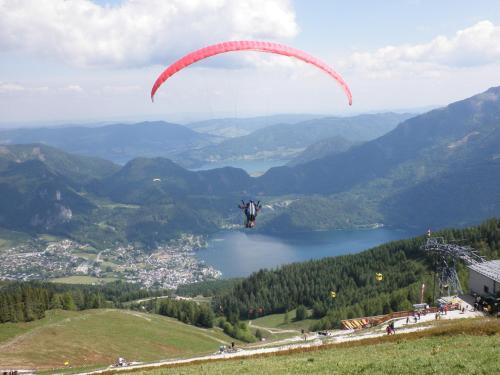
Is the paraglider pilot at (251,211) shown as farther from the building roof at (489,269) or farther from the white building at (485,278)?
the building roof at (489,269)

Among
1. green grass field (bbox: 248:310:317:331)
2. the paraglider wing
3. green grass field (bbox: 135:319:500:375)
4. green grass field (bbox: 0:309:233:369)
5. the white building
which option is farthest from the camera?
green grass field (bbox: 248:310:317:331)

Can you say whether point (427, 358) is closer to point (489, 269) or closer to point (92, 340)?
point (489, 269)

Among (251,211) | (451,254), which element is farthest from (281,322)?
(251,211)

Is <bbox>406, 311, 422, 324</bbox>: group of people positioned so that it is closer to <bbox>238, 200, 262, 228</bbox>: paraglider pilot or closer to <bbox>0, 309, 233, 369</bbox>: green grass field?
<bbox>0, 309, 233, 369</bbox>: green grass field

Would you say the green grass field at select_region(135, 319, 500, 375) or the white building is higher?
the green grass field at select_region(135, 319, 500, 375)

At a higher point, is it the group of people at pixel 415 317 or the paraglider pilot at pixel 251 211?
the paraglider pilot at pixel 251 211

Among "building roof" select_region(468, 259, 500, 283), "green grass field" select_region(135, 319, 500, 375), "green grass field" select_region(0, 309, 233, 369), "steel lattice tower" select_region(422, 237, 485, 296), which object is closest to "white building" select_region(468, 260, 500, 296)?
"building roof" select_region(468, 259, 500, 283)

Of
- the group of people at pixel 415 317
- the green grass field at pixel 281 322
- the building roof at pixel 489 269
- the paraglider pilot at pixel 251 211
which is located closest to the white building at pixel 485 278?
the building roof at pixel 489 269
